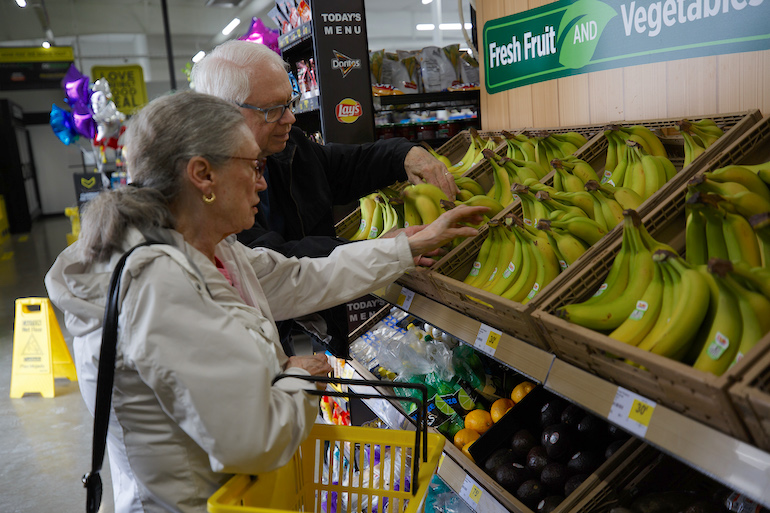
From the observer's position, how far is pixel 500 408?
2.30 meters

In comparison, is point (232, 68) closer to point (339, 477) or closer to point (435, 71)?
point (339, 477)

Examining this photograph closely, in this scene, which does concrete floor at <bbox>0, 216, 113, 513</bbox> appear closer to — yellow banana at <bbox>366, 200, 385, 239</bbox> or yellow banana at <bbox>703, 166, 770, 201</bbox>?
yellow banana at <bbox>366, 200, 385, 239</bbox>

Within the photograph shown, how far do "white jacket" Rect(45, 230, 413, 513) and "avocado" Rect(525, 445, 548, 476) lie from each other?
0.83 meters

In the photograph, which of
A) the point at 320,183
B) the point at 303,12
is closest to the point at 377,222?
the point at 320,183

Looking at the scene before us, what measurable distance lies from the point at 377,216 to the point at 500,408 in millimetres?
1002

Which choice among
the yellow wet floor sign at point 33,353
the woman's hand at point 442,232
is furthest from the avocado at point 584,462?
the yellow wet floor sign at point 33,353

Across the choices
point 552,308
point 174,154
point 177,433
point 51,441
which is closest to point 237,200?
point 174,154

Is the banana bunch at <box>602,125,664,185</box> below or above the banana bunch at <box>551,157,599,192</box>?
above

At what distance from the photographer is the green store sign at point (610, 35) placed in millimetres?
1951

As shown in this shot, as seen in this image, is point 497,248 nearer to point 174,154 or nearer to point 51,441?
point 174,154

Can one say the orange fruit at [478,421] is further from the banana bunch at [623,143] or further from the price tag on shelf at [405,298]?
the banana bunch at [623,143]

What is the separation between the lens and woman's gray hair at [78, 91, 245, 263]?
1323mm

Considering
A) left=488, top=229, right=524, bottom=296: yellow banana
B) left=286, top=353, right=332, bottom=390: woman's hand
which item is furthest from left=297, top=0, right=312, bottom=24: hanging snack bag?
left=286, top=353, right=332, bottom=390: woman's hand

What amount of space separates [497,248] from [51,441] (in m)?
3.81
